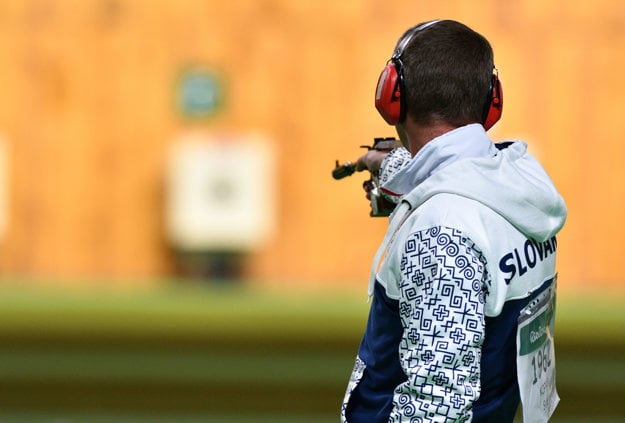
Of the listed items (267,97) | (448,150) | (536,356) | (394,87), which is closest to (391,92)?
(394,87)

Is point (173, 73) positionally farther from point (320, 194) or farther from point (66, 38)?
point (320, 194)

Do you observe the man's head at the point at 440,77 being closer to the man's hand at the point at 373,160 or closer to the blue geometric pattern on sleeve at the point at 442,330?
the blue geometric pattern on sleeve at the point at 442,330

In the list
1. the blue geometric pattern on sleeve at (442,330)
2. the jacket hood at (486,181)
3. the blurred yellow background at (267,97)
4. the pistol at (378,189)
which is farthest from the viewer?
the blurred yellow background at (267,97)

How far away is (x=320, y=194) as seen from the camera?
13.7 feet

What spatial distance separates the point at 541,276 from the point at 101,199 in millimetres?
2614

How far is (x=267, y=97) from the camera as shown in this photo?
4219 mm

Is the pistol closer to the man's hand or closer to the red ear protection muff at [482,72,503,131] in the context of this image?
the man's hand

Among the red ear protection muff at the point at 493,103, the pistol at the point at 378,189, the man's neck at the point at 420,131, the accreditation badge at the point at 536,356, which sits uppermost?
the red ear protection muff at the point at 493,103

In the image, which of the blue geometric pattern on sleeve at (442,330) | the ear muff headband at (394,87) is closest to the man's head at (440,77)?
the ear muff headband at (394,87)

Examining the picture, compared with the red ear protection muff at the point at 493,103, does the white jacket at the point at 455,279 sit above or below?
below

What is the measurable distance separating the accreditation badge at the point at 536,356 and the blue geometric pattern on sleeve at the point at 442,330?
0.54 feet

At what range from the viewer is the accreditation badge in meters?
1.78

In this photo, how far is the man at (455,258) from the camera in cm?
162

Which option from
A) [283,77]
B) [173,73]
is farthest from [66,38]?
[283,77]
